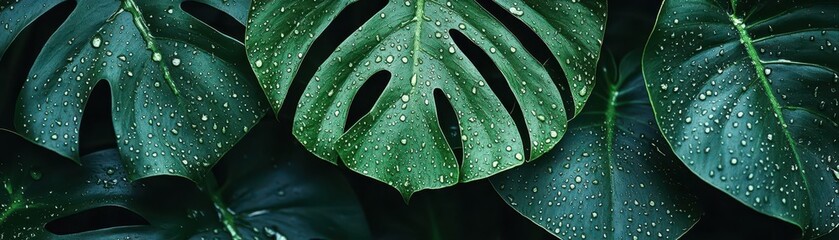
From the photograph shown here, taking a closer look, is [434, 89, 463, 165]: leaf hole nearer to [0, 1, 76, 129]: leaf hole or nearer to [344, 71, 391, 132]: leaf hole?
[344, 71, 391, 132]: leaf hole

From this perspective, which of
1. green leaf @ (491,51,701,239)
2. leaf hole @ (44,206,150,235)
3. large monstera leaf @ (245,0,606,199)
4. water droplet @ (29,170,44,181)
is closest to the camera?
large monstera leaf @ (245,0,606,199)

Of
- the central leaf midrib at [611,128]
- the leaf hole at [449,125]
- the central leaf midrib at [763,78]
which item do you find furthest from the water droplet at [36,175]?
the central leaf midrib at [763,78]

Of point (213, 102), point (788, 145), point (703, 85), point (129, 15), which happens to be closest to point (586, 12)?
point (703, 85)

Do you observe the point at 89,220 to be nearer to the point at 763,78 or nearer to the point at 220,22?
the point at 220,22

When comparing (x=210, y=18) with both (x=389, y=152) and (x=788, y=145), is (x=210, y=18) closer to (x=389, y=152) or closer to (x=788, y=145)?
(x=389, y=152)

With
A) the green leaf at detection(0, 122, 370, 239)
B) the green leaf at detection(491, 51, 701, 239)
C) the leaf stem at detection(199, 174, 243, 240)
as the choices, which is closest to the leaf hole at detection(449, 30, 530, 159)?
the green leaf at detection(491, 51, 701, 239)

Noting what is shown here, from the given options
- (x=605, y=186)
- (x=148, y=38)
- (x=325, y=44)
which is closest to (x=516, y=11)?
(x=605, y=186)
